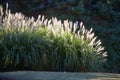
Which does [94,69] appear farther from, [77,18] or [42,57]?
[77,18]

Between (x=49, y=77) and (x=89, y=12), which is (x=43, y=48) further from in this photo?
(x=89, y=12)

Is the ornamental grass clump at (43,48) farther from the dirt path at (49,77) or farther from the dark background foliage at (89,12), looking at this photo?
the dark background foliage at (89,12)

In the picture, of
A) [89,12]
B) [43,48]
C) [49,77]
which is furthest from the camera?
[89,12]

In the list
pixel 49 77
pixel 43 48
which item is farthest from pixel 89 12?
pixel 49 77

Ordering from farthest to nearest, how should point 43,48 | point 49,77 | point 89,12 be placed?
1. point 89,12
2. point 43,48
3. point 49,77

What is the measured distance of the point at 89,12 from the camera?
1341 cm

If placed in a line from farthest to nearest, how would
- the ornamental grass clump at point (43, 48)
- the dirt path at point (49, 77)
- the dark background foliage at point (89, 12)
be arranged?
the dark background foliage at point (89, 12)
the ornamental grass clump at point (43, 48)
the dirt path at point (49, 77)

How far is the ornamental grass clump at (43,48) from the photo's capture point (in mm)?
8727

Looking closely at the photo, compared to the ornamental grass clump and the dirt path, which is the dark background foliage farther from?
the dirt path

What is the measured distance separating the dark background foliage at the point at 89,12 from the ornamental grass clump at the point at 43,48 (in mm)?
2932

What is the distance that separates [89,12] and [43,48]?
4.77 metres

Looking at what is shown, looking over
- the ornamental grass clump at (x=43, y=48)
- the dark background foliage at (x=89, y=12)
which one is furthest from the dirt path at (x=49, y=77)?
the dark background foliage at (x=89, y=12)

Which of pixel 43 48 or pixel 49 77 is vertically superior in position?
pixel 43 48

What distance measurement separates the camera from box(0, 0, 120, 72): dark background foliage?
41.1 ft
